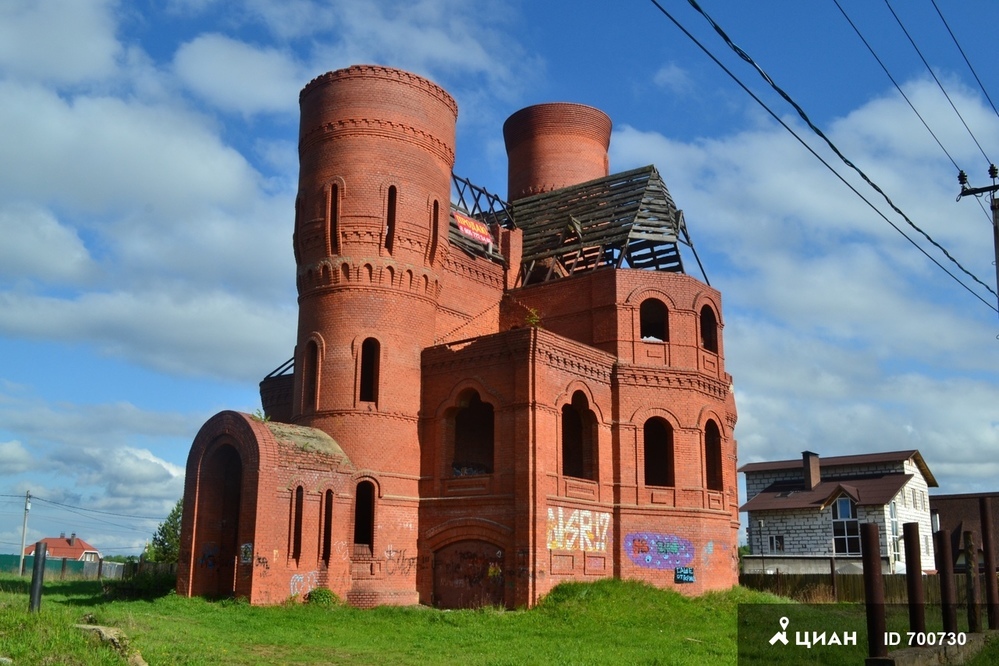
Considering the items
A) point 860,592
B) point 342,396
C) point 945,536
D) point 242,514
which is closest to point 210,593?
point 242,514

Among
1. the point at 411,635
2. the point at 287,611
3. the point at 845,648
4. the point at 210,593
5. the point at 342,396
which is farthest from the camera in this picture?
the point at 342,396

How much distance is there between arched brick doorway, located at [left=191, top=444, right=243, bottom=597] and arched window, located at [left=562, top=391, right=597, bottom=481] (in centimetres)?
977

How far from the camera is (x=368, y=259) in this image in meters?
27.4

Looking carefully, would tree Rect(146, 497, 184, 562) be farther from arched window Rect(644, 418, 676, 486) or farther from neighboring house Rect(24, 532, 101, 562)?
neighboring house Rect(24, 532, 101, 562)

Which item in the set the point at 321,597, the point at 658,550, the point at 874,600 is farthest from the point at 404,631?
the point at 874,600

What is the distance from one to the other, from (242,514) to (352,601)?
3875 millimetres

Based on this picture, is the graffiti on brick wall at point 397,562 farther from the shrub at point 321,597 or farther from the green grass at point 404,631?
the green grass at point 404,631

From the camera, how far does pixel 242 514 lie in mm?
23328

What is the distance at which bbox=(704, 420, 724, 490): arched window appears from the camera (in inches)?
1176

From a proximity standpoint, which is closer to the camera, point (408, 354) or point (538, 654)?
point (538, 654)

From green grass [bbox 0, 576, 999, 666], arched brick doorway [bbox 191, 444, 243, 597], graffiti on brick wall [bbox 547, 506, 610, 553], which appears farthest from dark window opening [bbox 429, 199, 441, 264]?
green grass [bbox 0, 576, 999, 666]

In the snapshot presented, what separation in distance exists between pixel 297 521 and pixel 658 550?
1043 centimetres

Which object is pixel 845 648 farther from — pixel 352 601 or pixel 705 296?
pixel 705 296

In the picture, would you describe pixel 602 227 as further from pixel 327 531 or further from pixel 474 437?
pixel 327 531
